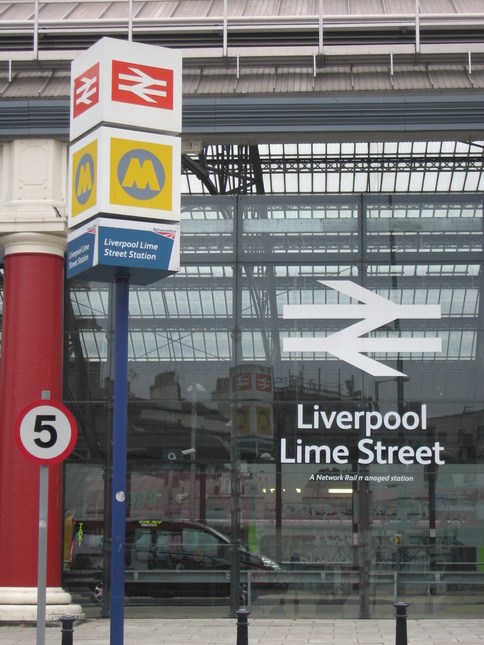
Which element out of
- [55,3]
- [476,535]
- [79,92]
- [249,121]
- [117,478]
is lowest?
[476,535]

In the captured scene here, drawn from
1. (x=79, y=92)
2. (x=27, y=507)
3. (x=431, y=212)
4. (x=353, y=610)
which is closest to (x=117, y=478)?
(x=79, y=92)

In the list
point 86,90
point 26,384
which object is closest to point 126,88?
point 86,90

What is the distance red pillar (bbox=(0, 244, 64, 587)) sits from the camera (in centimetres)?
1453

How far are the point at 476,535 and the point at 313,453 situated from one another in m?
2.71

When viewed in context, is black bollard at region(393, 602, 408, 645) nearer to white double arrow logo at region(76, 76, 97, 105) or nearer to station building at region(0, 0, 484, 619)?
station building at region(0, 0, 484, 619)

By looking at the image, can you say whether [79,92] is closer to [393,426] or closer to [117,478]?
[117,478]

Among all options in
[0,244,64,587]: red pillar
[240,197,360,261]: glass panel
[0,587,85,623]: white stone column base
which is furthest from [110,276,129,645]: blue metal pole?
[240,197,360,261]: glass panel

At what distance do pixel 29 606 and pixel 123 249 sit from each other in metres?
7.15

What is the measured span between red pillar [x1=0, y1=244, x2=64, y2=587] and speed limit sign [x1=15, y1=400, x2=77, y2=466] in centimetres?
569

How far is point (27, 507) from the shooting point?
1459 centimetres

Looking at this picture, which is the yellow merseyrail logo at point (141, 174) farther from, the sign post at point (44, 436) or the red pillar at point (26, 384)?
the red pillar at point (26, 384)

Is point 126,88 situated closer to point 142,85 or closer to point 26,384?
point 142,85

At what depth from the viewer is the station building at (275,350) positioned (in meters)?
14.8

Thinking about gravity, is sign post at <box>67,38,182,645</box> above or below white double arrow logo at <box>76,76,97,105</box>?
below
